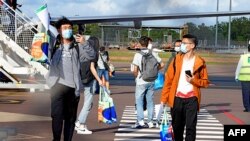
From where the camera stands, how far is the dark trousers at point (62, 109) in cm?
801

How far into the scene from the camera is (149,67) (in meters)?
11.3

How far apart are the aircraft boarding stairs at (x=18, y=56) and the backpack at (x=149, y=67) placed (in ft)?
21.3

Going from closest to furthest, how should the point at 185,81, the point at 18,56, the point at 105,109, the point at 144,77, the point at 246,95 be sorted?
the point at 185,81, the point at 105,109, the point at 144,77, the point at 246,95, the point at 18,56

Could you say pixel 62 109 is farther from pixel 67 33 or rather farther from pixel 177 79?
pixel 177 79

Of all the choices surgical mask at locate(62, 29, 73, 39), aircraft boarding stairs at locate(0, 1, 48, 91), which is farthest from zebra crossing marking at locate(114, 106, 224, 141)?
aircraft boarding stairs at locate(0, 1, 48, 91)

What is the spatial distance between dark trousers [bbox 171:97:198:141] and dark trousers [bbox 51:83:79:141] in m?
1.46

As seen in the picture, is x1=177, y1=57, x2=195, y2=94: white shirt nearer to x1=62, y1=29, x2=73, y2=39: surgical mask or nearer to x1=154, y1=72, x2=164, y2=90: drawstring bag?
x1=62, y1=29, x2=73, y2=39: surgical mask

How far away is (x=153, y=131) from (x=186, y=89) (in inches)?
129

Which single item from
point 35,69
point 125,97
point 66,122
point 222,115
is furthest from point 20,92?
point 66,122

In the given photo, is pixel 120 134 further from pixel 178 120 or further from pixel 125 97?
pixel 125 97

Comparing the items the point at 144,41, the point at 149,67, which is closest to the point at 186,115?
the point at 149,67

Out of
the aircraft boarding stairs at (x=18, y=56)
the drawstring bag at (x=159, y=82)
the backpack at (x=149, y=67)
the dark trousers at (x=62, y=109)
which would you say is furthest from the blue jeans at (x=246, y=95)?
the dark trousers at (x=62, y=109)

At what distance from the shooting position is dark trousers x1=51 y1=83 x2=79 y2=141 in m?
8.01

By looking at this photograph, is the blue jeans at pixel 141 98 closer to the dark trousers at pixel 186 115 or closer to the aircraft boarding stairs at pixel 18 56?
the dark trousers at pixel 186 115
